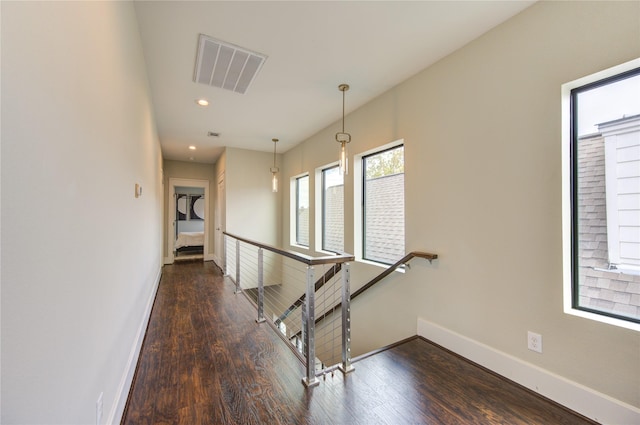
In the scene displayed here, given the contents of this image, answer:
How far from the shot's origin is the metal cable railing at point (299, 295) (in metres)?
1.95

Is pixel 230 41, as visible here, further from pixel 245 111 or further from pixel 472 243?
pixel 472 243

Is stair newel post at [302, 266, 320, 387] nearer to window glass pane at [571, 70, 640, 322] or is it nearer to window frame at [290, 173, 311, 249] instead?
window glass pane at [571, 70, 640, 322]

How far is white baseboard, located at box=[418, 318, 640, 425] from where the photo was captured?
1.48 m

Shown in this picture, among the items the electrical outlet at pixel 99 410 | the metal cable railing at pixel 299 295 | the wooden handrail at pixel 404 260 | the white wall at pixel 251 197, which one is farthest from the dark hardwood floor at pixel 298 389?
the white wall at pixel 251 197

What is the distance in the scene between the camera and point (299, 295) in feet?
16.4

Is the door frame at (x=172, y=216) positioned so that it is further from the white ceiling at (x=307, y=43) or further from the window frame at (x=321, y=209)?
the window frame at (x=321, y=209)

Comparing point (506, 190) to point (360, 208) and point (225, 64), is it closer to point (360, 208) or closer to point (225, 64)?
point (360, 208)

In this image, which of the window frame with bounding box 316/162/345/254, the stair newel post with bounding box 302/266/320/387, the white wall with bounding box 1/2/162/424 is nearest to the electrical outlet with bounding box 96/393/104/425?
the white wall with bounding box 1/2/162/424

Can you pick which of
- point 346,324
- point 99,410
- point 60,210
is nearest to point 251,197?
point 346,324

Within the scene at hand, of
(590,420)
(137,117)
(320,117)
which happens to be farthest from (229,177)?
(590,420)

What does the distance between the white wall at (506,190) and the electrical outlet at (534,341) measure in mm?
37

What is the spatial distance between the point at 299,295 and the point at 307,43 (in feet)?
13.3

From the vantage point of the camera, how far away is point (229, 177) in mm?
5316

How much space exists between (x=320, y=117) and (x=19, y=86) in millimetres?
3507
